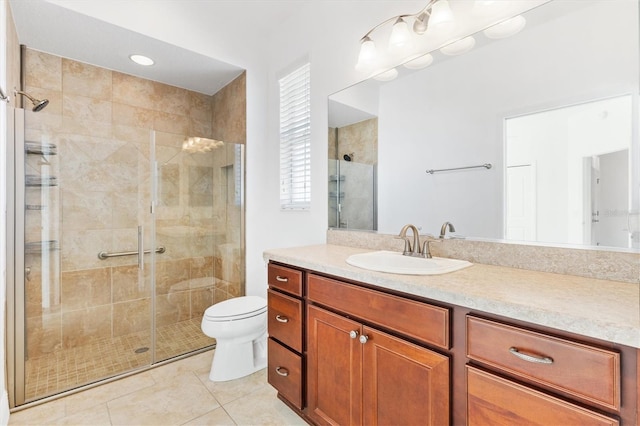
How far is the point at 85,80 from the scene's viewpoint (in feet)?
8.06

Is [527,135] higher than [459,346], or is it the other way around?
[527,135]

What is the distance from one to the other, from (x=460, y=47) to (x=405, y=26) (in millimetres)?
317

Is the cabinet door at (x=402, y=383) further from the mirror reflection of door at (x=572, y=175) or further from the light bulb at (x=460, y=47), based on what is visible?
the light bulb at (x=460, y=47)

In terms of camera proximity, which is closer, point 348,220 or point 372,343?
point 372,343

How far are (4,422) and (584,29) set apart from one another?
10.4 feet

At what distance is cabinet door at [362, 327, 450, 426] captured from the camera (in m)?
0.96

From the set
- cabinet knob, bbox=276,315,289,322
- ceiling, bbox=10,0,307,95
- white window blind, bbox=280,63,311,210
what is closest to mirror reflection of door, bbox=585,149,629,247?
cabinet knob, bbox=276,315,289,322

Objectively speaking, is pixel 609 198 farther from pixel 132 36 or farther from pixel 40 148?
pixel 40 148

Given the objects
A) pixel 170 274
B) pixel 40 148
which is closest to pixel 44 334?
pixel 170 274

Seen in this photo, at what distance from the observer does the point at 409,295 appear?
104 centimetres

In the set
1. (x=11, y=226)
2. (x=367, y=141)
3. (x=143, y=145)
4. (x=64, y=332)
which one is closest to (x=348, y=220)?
(x=367, y=141)

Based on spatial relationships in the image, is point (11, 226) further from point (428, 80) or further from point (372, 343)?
point (428, 80)

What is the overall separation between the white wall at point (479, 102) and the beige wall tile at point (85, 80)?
2395 millimetres

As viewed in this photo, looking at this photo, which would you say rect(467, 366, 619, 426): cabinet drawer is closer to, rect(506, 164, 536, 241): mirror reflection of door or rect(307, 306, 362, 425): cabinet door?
rect(307, 306, 362, 425): cabinet door
